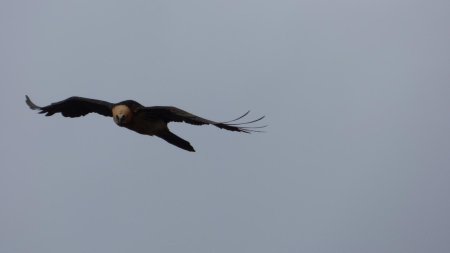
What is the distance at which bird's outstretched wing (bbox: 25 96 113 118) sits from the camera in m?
25.1

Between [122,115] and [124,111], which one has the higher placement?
[124,111]

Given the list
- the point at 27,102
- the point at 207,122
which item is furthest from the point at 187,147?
the point at 27,102

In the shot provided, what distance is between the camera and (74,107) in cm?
2555

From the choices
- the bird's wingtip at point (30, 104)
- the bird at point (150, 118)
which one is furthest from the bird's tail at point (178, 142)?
the bird's wingtip at point (30, 104)

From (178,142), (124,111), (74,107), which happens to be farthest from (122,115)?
(74,107)

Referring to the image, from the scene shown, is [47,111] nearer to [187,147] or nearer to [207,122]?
[187,147]

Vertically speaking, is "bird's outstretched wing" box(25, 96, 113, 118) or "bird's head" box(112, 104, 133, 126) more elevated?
"bird's outstretched wing" box(25, 96, 113, 118)

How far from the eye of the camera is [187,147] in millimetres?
24188

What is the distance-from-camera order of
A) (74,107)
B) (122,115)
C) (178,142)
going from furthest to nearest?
(74,107) < (178,142) < (122,115)

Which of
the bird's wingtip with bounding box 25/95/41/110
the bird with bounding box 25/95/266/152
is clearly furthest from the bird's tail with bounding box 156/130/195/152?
the bird's wingtip with bounding box 25/95/41/110

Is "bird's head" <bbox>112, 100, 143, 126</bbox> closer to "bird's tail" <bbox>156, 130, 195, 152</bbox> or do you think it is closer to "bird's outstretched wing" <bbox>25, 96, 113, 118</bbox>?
"bird's tail" <bbox>156, 130, 195, 152</bbox>

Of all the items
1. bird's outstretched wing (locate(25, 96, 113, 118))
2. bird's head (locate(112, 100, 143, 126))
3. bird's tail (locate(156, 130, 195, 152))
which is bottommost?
bird's tail (locate(156, 130, 195, 152))

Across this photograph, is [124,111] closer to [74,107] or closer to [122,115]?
[122,115]

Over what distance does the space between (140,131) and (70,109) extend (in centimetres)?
295
